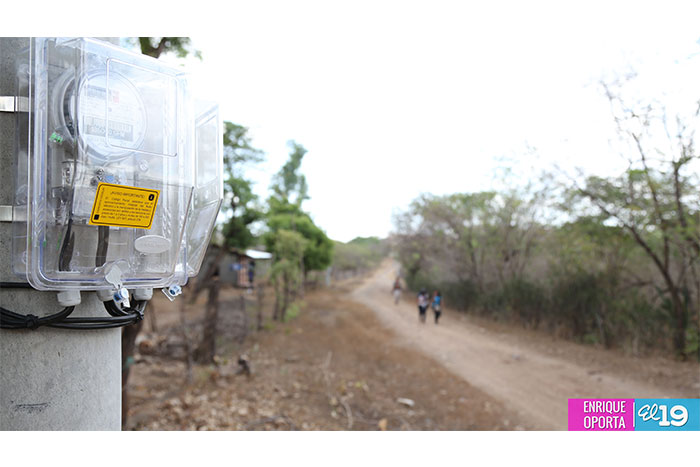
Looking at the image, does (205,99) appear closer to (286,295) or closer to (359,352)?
(359,352)

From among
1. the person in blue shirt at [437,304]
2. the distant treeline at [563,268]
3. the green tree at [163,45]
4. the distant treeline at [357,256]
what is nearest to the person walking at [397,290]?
the distant treeline at [563,268]

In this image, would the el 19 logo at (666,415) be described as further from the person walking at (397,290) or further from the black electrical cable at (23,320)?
the person walking at (397,290)

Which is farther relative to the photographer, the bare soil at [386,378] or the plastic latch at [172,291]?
the bare soil at [386,378]

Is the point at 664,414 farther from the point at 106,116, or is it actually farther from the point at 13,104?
the point at 13,104

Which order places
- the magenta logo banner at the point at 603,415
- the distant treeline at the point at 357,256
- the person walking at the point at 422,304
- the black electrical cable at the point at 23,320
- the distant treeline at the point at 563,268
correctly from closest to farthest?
the black electrical cable at the point at 23,320, the magenta logo banner at the point at 603,415, the distant treeline at the point at 563,268, the person walking at the point at 422,304, the distant treeline at the point at 357,256

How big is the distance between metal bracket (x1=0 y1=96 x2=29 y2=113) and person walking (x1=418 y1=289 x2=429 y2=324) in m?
7.44

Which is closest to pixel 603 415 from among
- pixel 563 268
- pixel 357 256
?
pixel 563 268

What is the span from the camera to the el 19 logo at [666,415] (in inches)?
45.4

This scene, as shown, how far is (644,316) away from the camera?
17.8 feet

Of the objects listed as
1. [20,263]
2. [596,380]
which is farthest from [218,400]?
[20,263]

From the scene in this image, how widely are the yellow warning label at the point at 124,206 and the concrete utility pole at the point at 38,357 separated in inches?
4.8

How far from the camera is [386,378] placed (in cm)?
540

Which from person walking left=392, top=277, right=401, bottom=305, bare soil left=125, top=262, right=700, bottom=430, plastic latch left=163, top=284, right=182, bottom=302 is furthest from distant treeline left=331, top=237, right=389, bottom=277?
plastic latch left=163, top=284, right=182, bottom=302

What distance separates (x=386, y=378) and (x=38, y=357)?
512 cm
